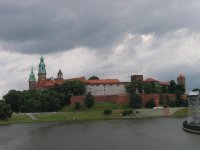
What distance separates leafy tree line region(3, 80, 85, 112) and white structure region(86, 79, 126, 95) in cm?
447

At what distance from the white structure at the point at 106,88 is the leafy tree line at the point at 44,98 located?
14.7 feet

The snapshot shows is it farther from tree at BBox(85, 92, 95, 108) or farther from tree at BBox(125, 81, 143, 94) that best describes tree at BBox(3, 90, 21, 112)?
tree at BBox(125, 81, 143, 94)

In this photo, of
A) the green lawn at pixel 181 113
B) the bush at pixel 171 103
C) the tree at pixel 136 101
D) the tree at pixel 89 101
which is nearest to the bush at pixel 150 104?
the tree at pixel 136 101

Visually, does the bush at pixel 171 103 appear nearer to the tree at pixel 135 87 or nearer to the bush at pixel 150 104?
the bush at pixel 150 104

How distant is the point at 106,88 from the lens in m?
125

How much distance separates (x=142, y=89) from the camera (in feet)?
380

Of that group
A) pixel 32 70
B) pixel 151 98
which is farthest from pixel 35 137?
pixel 32 70

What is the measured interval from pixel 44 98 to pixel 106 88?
23807 mm

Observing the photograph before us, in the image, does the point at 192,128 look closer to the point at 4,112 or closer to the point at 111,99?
the point at 4,112

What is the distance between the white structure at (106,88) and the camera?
123 meters

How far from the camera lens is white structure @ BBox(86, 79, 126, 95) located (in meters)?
123

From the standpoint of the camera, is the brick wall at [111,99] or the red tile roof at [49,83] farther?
the red tile roof at [49,83]

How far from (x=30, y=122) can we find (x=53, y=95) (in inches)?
876

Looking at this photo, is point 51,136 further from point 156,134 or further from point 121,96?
point 121,96
